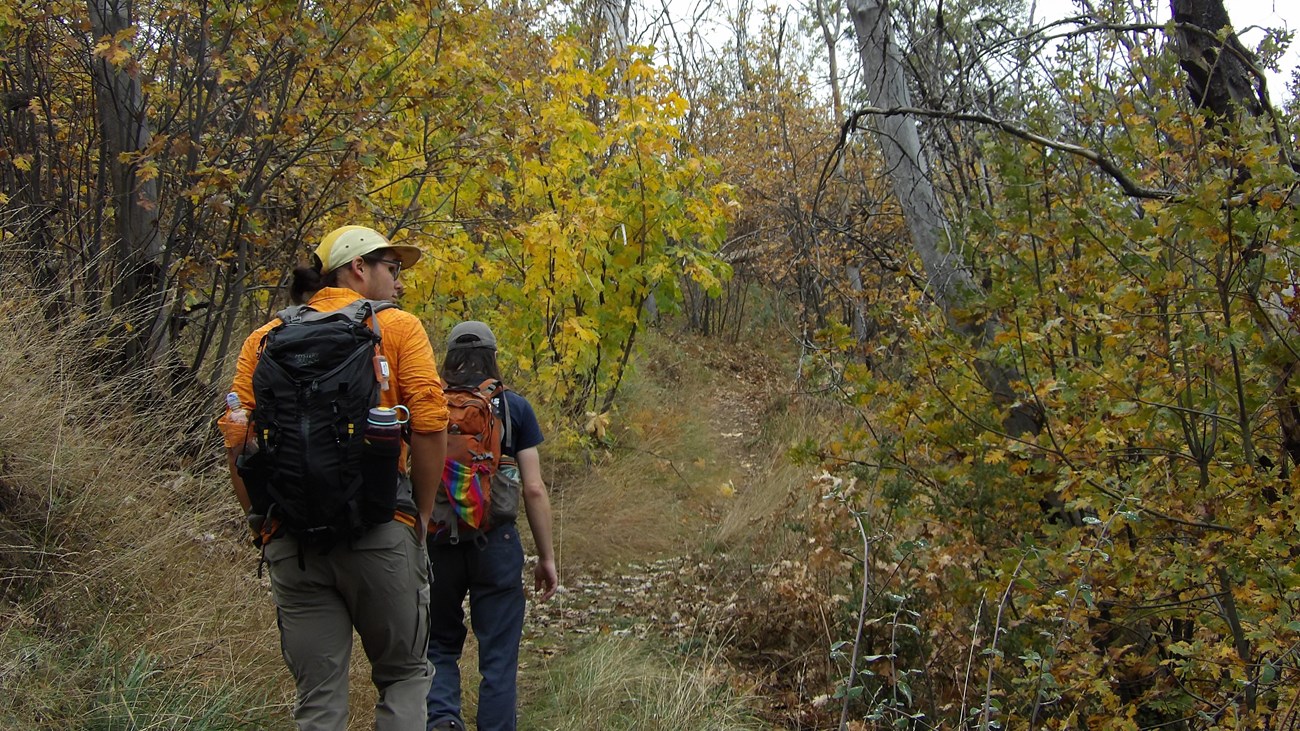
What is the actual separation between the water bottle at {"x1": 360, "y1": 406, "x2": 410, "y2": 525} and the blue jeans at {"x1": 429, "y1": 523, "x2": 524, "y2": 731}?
101 centimetres

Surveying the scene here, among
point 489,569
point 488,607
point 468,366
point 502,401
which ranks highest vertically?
point 468,366

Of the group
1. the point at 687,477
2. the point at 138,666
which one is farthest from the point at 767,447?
the point at 138,666

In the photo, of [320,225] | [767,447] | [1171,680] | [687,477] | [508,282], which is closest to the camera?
[1171,680]

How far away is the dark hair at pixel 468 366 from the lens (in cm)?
375

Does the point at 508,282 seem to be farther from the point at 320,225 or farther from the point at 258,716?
the point at 258,716

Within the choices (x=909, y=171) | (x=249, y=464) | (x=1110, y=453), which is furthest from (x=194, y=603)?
(x=909, y=171)

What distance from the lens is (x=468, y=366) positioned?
375cm

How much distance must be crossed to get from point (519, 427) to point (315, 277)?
1011mm

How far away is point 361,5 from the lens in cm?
575

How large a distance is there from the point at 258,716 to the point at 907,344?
3.13m

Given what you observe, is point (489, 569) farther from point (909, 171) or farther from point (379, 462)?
point (909, 171)

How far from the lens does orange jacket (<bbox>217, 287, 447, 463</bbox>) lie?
294cm

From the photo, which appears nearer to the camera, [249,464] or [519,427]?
[249,464]

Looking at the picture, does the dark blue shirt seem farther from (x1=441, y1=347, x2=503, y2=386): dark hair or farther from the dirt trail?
the dirt trail
